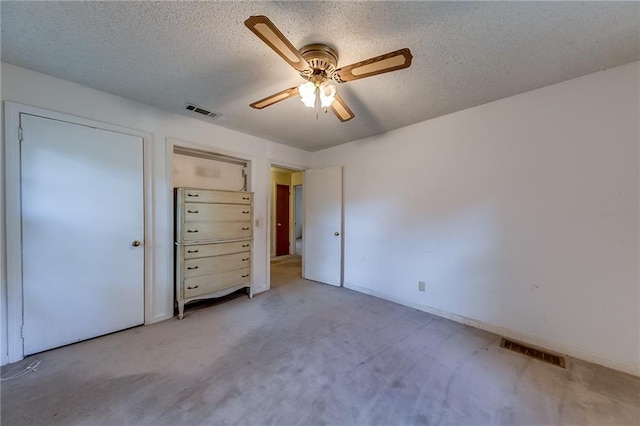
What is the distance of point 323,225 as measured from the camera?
412cm

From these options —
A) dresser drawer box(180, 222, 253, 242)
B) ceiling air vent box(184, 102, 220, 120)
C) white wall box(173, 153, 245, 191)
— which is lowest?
dresser drawer box(180, 222, 253, 242)

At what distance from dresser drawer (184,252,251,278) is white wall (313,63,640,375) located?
2012 millimetres

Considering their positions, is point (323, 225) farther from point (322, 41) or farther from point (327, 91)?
point (322, 41)

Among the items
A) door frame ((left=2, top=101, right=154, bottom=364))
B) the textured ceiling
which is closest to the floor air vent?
the textured ceiling

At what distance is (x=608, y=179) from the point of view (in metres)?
1.91

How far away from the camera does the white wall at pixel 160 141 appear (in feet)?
6.44

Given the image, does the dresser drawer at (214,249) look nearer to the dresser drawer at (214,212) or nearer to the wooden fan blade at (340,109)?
the dresser drawer at (214,212)

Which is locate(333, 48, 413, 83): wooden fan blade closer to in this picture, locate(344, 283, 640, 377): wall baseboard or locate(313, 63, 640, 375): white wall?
locate(313, 63, 640, 375): white wall

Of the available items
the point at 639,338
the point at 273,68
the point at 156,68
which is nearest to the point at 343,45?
the point at 273,68

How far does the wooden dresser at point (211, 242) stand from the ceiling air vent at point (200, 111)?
0.88 metres

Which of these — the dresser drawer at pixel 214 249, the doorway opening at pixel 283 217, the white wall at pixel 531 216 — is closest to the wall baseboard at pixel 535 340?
the white wall at pixel 531 216

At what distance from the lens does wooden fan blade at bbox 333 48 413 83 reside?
1.28 metres

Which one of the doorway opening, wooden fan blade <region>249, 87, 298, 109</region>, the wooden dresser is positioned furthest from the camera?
the doorway opening

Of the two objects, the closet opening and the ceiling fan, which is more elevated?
the ceiling fan
